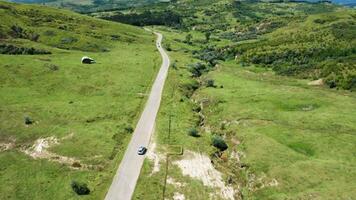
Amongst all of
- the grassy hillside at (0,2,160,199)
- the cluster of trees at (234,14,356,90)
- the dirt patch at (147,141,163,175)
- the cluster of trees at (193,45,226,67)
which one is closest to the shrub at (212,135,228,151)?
the dirt patch at (147,141,163,175)

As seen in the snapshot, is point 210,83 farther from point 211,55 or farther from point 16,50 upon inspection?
point 16,50

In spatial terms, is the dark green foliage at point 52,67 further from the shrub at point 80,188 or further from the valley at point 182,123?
the shrub at point 80,188

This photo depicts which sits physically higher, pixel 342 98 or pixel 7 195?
pixel 342 98

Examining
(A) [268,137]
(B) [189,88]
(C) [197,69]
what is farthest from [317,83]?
(A) [268,137]

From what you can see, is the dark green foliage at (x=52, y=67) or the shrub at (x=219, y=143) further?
the dark green foliage at (x=52, y=67)

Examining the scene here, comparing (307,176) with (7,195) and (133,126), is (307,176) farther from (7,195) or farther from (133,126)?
(7,195)

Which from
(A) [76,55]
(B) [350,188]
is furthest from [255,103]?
(A) [76,55]

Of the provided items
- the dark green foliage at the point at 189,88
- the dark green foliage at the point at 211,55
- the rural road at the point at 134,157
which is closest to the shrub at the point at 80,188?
the rural road at the point at 134,157
